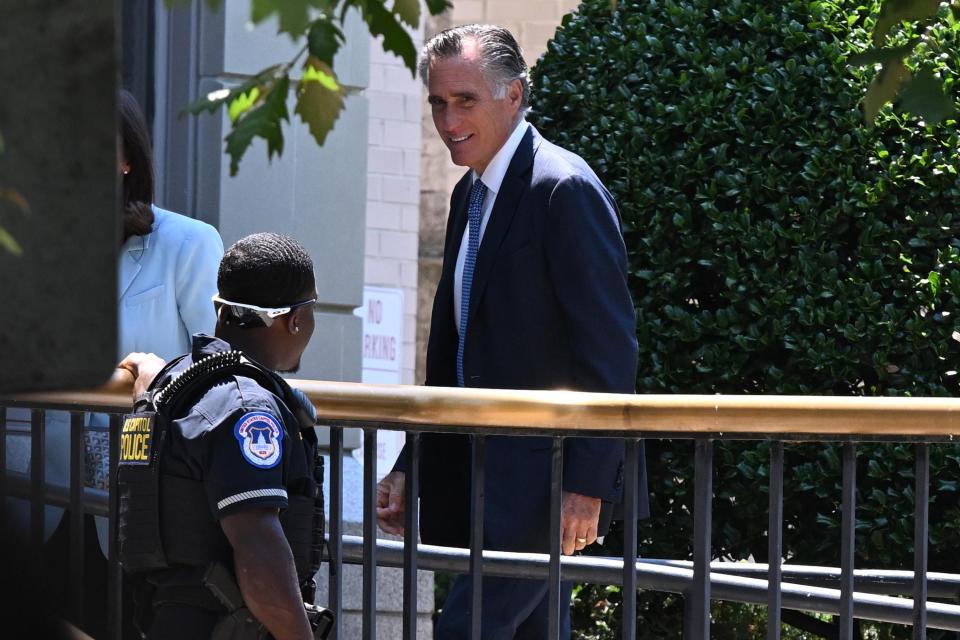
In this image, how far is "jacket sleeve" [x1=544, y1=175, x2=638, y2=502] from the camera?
12.9 feet

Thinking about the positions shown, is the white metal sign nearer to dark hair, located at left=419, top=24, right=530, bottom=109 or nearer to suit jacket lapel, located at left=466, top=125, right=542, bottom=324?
dark hair, located at left=419, top=24, right=530, bottom=109

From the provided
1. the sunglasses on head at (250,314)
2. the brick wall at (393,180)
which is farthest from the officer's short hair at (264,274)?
the brick wall at (393,180)

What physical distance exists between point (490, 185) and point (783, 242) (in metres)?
1.76

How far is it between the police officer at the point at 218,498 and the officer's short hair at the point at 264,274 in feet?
0.42

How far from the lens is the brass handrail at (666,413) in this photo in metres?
3.34

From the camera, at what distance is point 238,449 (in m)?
2.98

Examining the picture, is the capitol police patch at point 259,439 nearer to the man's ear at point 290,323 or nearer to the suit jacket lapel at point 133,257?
the man's ear at point 290,323

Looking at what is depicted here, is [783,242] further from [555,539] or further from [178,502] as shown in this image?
[178,502]

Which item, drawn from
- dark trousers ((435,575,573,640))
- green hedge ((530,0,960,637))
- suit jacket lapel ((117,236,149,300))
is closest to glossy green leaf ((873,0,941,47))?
dark trousers ((435,575,573,640))

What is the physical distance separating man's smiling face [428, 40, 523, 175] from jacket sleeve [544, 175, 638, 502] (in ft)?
0.82

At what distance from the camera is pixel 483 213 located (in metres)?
4.18

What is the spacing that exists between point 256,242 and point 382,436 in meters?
5.79

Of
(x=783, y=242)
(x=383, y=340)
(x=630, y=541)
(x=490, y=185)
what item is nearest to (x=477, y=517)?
(x=630, y=541)

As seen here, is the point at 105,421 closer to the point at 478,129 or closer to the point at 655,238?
the point at 478,129
